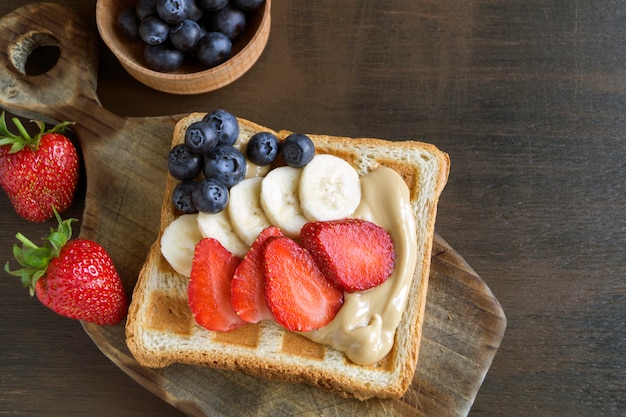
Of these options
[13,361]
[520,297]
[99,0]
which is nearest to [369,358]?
[520,297]

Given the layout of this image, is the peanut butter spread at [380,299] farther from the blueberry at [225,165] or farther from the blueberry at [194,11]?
the blueberry at [194,11]

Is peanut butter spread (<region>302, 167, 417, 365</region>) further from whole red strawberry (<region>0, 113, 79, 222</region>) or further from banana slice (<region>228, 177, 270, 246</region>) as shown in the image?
whole red strawberry (<region>0, 113, 79, 222</region>)

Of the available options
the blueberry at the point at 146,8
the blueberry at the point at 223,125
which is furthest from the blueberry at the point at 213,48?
the blueberry at the point at 223,125

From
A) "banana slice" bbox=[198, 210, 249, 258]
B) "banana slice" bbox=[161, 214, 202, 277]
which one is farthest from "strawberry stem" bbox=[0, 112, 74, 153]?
"banana slice" bbox=[198, 210, 249, 258]

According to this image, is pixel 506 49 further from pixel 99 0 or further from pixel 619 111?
pixel 99 0

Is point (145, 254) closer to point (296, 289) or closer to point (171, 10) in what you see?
point (296, 289)
